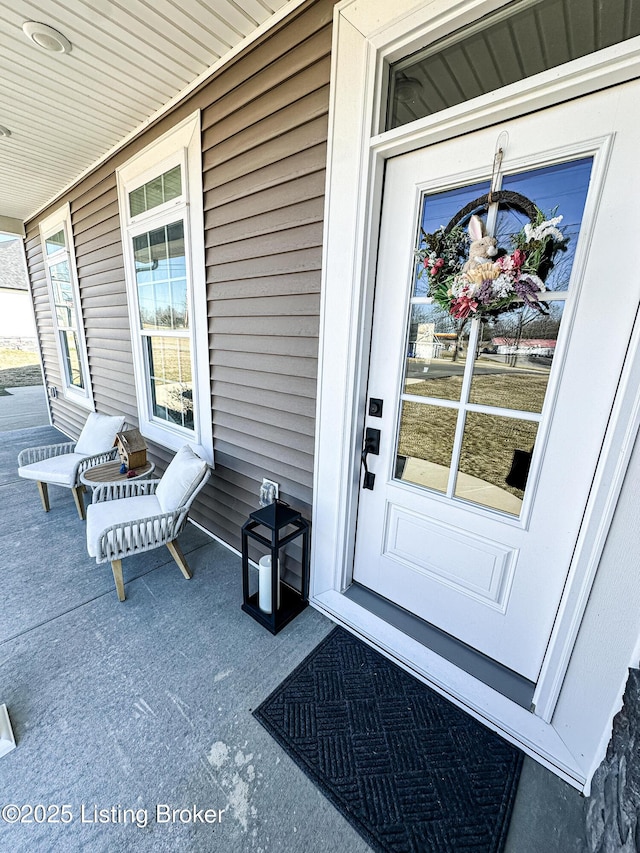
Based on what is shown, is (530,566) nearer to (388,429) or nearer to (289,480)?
(388,429)

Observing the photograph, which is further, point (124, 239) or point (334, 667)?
point (124, 239)

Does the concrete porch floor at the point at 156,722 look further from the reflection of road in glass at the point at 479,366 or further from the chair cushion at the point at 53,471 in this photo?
the reflection of road in glass at the point at 479,366

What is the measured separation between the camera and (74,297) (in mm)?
3811

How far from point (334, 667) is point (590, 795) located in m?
0.93

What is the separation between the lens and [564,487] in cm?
123

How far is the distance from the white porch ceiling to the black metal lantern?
233 cm

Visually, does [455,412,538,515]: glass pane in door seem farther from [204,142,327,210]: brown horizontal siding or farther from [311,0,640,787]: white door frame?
[204,142,327,210]: brown horizontal siding

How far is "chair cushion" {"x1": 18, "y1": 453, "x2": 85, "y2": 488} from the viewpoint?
2701 mm

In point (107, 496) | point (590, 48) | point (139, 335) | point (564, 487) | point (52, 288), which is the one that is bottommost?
point (107, 496)

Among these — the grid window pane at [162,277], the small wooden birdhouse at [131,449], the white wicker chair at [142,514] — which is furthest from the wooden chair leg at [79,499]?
the grid window pane at [162,277]

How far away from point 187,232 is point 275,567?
2136 mm

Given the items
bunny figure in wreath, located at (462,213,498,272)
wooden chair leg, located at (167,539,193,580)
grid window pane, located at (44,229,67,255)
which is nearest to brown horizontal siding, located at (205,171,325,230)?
bunny figure in wreath, located at (462,213,498,272)

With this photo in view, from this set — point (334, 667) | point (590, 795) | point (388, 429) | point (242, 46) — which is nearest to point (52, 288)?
point (242, 46)

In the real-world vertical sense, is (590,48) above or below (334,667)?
above
